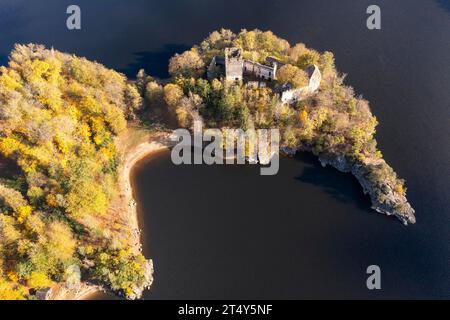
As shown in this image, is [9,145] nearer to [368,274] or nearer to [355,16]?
[368,274]

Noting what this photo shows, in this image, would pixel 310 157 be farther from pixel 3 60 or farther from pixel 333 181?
pixel 3 60

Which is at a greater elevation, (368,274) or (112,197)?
(112,197)

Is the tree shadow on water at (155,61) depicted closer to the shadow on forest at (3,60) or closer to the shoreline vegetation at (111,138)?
the shoreline vegetation at (111,138)

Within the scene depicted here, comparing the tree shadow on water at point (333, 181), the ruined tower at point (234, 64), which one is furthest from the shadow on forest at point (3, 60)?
→ the tree shadow on water at point (333, 181)

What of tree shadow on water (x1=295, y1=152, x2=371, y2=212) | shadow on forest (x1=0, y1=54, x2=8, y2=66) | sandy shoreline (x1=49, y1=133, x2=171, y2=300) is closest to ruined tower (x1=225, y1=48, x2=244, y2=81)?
sandy shoreline (x1=49, y1=133, x2=171, y2=300)

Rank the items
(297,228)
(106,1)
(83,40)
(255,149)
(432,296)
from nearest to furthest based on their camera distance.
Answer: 1. (432,296)
2. (297,228)
3. (255,149)
4. (83,40)
5. (106,1)

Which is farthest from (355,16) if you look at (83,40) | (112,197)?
(112,197)

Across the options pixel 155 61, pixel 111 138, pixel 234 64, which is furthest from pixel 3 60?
pixel 234 64
